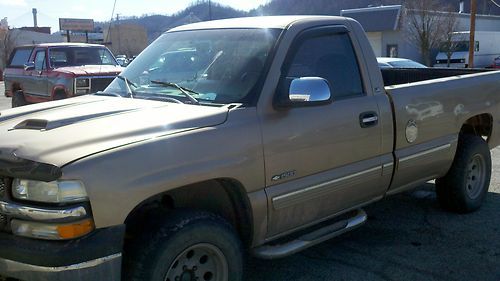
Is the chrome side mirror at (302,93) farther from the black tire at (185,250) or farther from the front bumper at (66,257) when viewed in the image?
the front bumper at (66,257)

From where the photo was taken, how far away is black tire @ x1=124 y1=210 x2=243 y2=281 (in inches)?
111

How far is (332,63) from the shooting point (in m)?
4.11

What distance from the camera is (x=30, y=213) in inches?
103

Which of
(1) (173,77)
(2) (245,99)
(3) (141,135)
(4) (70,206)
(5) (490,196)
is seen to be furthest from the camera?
(5) (490,196)

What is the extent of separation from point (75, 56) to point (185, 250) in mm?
10744

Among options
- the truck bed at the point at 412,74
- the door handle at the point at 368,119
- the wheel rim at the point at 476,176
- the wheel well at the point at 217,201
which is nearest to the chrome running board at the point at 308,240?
the wheel well at the point at 217,201

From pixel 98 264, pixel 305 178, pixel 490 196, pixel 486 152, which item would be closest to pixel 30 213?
pixel 98 264

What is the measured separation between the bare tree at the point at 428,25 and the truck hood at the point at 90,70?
977 inches

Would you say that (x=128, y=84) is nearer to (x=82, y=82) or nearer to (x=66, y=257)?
(x=66, y=257)

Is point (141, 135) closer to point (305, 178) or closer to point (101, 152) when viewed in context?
point (101, 152)

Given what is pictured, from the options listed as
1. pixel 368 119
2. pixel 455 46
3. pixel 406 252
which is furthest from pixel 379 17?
pixel 368 119

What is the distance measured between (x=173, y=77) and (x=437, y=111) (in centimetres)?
236

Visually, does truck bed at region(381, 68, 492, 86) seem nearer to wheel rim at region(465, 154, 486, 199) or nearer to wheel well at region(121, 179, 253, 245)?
→ wheel rim at region(465, 154, 486, 199)

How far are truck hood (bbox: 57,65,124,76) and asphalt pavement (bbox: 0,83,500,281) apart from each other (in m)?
7.71
